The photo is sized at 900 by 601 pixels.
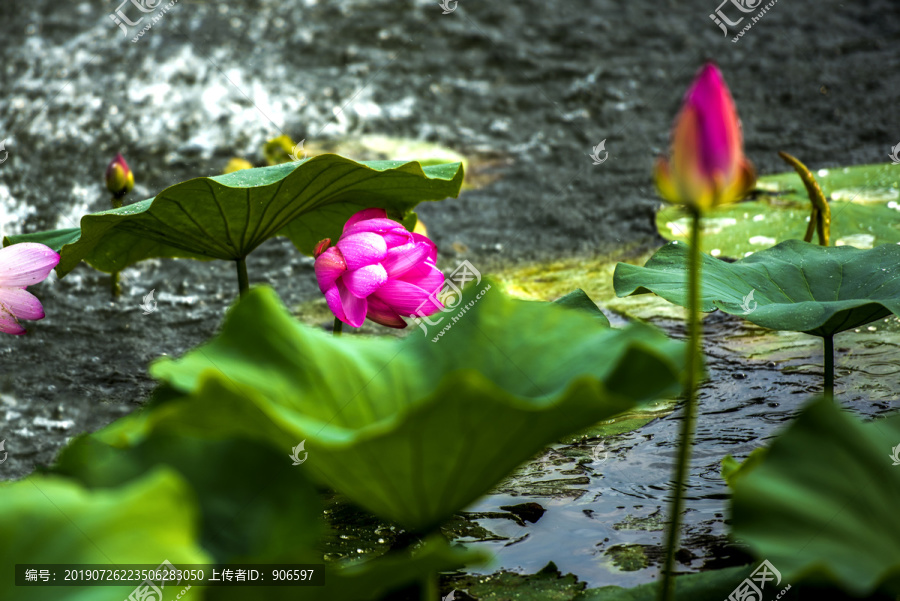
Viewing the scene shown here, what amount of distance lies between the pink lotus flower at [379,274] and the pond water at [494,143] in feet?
0.87

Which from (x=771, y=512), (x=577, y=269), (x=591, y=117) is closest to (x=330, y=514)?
(x=771, y=512)

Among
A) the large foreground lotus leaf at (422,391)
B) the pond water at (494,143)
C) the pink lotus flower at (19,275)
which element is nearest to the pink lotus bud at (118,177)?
the pond water at (494,143)

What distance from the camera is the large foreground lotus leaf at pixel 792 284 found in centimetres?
90

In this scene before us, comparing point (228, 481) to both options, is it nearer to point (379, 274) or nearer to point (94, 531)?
point (94, 531)

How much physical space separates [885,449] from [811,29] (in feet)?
11.7

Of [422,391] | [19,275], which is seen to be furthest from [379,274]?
[19,275]

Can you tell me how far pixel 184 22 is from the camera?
12.6 feet

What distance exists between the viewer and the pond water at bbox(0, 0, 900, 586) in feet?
3.70

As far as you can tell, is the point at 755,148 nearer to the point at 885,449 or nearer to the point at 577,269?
the point at 577,269

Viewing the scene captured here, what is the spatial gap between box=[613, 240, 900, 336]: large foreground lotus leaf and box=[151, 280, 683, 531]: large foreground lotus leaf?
28 centimetres

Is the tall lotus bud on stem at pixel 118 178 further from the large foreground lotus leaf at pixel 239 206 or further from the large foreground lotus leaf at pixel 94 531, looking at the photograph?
the large foreground lotus leaf at pixel 94 531

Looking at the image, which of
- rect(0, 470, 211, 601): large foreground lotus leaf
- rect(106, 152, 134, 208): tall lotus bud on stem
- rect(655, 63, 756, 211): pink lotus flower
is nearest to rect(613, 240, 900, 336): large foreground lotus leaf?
rect(655, 63, 756, 211): pink lotus flower

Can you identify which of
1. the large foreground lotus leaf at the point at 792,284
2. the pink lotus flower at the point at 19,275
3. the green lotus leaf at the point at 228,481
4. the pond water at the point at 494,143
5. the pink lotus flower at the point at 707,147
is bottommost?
the pond water at the point at 494,143

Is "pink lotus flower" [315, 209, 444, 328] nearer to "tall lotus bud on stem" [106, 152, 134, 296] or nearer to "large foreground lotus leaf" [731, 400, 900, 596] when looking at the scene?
"large foreground lotus leaf" [731, 400, 900, 596]
